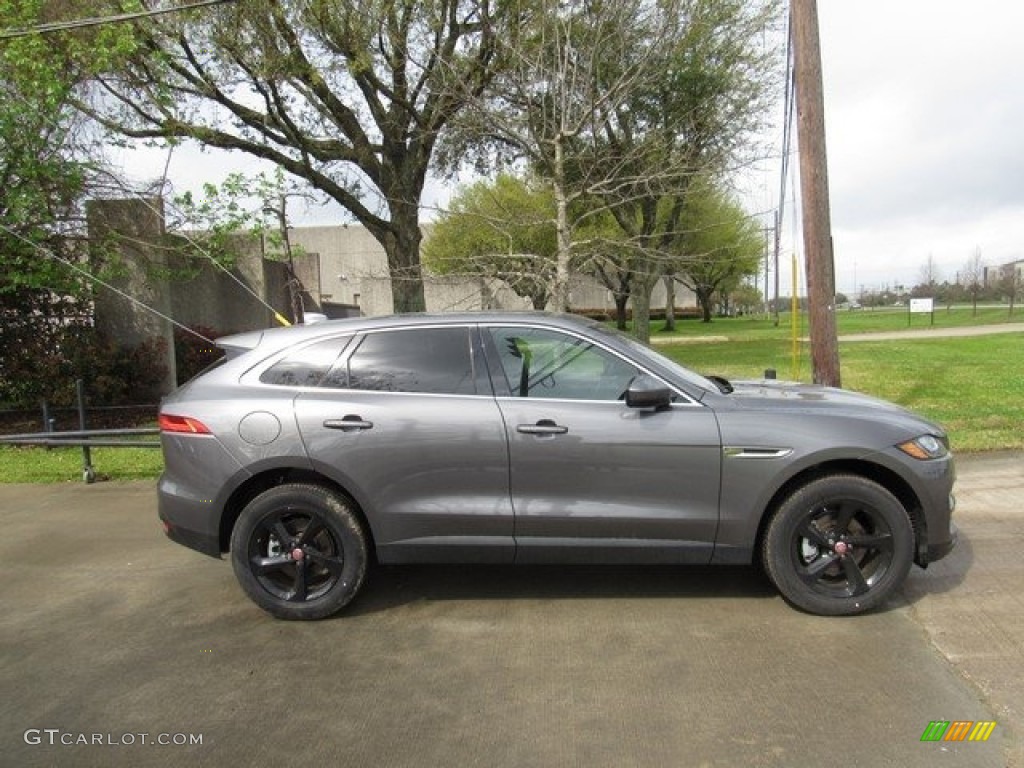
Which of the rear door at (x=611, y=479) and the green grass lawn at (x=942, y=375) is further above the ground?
the rear door at (x=611, y=479)

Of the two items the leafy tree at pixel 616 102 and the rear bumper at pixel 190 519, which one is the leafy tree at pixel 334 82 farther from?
the rear bumper at pixel 190 519

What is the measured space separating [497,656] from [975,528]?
3.75m

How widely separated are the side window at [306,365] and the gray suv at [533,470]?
0.01m

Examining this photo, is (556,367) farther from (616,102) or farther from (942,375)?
(942,375)

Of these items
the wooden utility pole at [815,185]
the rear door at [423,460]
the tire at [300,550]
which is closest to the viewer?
the rear door at [423,460]

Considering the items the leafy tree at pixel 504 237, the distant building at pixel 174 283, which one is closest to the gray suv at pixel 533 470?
the distant building at pixel 174 283

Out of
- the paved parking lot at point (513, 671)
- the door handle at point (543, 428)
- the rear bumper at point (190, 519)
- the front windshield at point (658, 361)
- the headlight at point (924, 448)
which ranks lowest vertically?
the paved parking lot at point (513, 671)

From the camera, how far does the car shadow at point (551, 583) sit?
4289 millimetres

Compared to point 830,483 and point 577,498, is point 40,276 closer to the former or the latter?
point 577,498

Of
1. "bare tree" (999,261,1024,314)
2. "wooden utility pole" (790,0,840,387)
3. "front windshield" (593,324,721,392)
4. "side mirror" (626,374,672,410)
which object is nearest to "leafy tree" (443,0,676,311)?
"wooden utility pole" (790,0,840,387)

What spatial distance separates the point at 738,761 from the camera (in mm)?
2744

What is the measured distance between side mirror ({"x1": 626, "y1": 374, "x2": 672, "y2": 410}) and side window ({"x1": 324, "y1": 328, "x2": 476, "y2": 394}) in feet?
2.77

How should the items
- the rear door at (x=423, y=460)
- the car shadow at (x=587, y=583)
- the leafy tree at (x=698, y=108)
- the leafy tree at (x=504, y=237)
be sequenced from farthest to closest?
1. the leafy tree at (x=698, y=108)
2. the leafy tree at (x=504, y=237)
3. the car shadow at (x=587, y=583)
4. the rear door at (x=423, y=460)

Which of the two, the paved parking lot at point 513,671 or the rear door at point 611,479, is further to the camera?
the rear door at point 611,479
